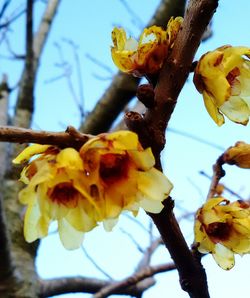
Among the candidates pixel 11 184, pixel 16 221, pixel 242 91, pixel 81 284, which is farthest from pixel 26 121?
pixel 242 91

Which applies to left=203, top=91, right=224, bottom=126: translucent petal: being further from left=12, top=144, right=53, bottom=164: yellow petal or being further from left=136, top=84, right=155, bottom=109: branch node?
left=12, top=144, right=53, bottom=164: yellow petal

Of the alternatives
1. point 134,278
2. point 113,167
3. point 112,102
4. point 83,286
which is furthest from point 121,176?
point 112,102

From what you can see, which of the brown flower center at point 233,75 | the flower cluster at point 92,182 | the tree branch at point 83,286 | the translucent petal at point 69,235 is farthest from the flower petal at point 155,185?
the tree branch at point 83,286

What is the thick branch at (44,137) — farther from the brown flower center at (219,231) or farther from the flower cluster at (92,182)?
the brown flower center at (219,231)

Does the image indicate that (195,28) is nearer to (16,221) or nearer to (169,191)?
(169,191)

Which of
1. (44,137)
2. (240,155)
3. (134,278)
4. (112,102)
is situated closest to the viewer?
(44,137)

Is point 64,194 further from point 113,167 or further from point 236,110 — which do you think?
point 236,110

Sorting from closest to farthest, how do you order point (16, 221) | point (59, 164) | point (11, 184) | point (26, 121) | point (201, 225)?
point (59, 164) < point (201, 225) < point (16, 221) < point (11, 184) < point (26, 121)
